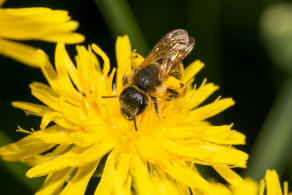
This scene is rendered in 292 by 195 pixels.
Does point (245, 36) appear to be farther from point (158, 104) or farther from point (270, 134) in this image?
point (158, 104)

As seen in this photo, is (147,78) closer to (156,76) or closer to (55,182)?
(156,76)

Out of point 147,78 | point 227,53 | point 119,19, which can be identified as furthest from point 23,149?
point 227,53

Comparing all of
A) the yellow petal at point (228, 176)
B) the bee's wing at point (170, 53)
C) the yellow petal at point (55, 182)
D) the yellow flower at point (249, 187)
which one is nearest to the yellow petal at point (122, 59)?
the bee's wing at point (170, 53)

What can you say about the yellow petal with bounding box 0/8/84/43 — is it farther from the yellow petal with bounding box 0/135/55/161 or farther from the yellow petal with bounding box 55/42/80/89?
the yellow petal with bounding box 0/135/55/161

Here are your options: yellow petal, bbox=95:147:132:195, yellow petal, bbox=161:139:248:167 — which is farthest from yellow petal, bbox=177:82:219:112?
yellow petal, bbox=95:147:132:195

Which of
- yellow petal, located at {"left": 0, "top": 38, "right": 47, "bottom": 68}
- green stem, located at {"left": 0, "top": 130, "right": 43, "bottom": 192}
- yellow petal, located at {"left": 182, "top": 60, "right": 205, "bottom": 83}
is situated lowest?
green stem, located at {"left": 0, "top": 130, "right": 43, "bottom": 192}

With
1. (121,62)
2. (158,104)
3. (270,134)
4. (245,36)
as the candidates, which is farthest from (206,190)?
(245,36)
